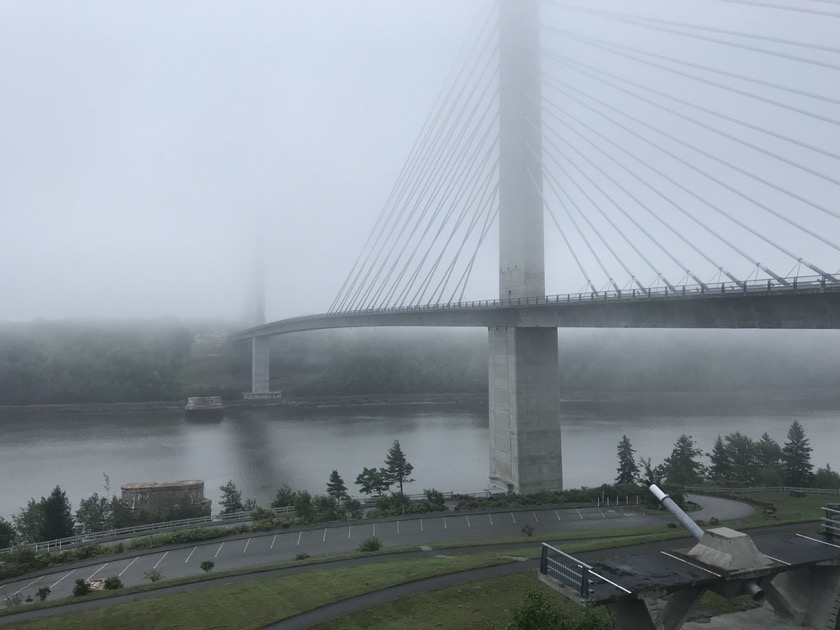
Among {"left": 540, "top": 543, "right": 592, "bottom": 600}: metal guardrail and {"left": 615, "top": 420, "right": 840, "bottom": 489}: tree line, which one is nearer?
{"left": 540, "top": 543, "right": 592, "bottom": 600}: metal guardrail

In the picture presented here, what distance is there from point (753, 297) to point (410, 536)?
8624 mm

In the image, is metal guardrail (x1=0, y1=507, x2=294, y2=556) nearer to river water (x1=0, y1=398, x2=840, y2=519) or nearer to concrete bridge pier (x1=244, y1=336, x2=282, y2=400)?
river water (x1=0, y1=398, x2=840, y2=519)

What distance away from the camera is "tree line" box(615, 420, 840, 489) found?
20.6 m

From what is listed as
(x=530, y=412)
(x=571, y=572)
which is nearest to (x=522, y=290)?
(x=530, y=412)

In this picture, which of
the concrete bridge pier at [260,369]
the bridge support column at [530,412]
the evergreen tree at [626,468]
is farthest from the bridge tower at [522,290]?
the concrete bridge pier at [260,369]

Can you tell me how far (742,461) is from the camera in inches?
870

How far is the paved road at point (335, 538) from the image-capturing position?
11.8 m

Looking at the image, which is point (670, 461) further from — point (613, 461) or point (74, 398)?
point (74, 398)

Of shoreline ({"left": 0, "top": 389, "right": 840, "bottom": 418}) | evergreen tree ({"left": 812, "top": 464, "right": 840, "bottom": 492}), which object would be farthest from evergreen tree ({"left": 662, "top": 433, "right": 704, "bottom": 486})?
shoreline ({"left": 0, "top": 389, "right": 840, "bottom": 418})

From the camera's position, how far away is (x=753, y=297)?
42.7 ft

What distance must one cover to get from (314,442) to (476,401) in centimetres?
2406

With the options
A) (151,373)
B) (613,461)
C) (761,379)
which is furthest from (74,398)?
(761,379)

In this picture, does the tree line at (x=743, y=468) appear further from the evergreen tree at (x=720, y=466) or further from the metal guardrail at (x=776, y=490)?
the metal guardrail at (x=776, y=490)

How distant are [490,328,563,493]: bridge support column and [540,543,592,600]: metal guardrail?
13.5m
